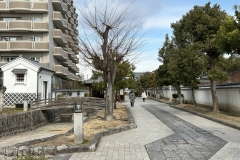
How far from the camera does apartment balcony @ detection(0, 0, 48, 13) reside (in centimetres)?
3070

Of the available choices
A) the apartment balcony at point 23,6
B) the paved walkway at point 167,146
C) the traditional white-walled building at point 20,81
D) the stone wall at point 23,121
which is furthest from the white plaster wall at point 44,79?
the paved walkway at point 167,146

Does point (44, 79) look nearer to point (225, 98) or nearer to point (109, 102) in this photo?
point (109, 102)

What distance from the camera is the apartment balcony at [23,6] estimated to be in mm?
30703

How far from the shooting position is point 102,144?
792 cm

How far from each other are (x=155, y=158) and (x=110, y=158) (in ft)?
3.47

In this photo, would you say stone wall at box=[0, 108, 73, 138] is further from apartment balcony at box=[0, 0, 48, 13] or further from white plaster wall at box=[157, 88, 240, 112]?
apartment balcony at box=[0, 0, 48, 13]

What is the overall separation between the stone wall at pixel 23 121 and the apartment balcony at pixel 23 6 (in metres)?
15.4

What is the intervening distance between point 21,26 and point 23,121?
18.0 meters

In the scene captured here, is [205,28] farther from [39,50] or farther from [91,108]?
[39,50]

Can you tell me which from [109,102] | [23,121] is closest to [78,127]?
[109,102]

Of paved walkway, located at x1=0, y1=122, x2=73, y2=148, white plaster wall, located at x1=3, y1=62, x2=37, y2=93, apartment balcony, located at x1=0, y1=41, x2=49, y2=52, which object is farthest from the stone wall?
apartment balcony, located at x1=0, y1=41, x2=49, y2=52

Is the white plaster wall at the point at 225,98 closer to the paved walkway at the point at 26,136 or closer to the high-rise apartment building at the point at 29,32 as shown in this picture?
the paved walkway at the point at 26,136

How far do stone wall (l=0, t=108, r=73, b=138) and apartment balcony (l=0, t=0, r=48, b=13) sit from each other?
50.4ft

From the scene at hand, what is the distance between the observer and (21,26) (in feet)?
100
